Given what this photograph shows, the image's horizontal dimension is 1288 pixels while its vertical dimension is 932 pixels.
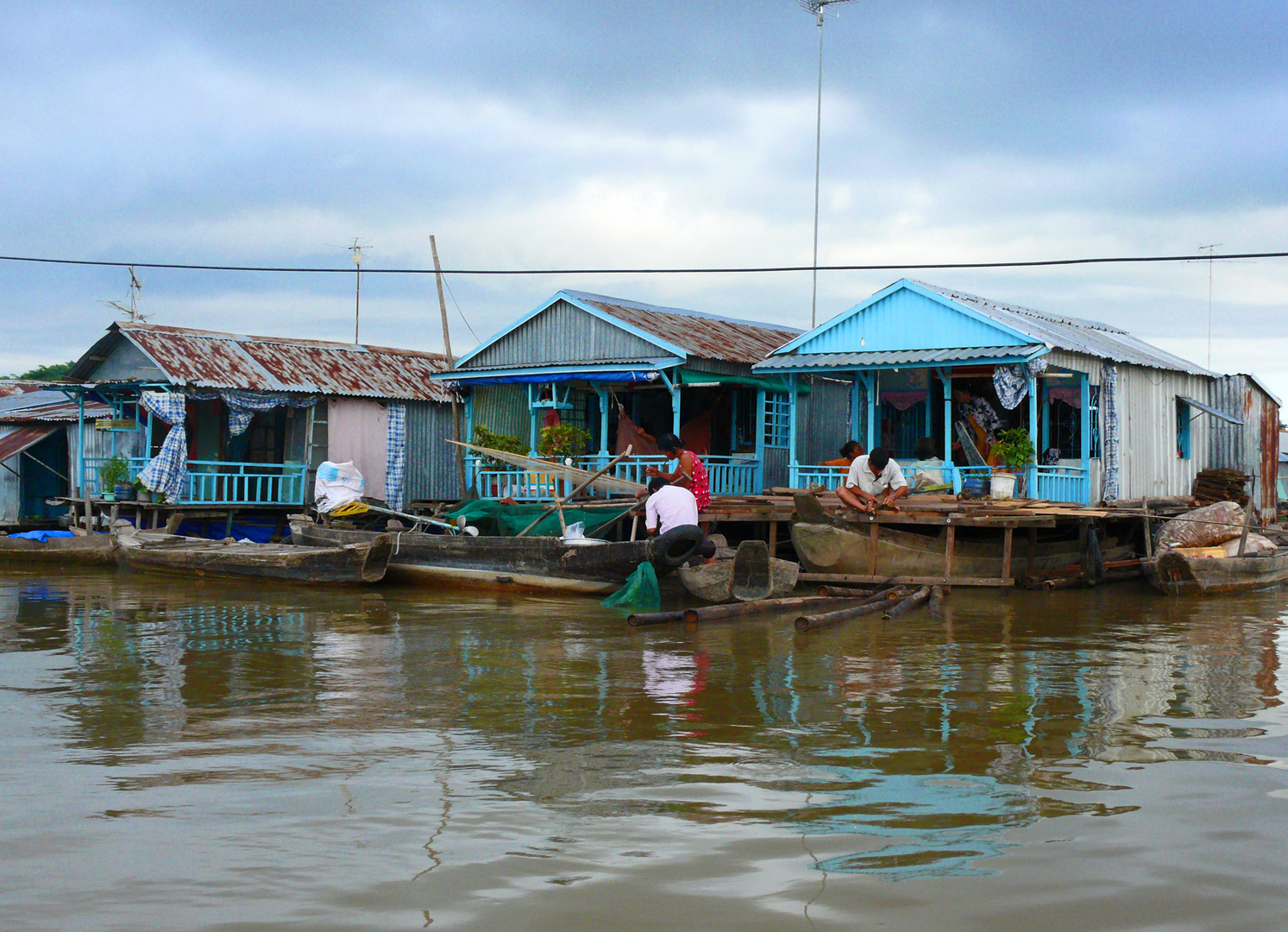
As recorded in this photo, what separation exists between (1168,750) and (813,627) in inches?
188

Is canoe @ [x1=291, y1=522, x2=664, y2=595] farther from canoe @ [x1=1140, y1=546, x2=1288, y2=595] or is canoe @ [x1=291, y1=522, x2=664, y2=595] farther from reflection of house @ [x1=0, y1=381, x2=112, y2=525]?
reflection of house @ [x1=0, y1=381, x2=112, y2=525]

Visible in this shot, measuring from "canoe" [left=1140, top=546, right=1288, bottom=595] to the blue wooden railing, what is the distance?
14.3m

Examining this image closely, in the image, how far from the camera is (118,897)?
404cm

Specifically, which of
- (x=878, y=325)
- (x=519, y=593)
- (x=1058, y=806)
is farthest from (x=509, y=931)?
(x=878, y=325)

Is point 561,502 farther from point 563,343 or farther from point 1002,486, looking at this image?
point 1002,486

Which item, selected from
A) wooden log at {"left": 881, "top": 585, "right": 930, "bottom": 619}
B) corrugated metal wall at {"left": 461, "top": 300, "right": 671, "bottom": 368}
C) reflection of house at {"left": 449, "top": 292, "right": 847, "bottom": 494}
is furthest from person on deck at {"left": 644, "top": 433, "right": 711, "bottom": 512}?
corrugated metal wall at {"left": 461, "top": 300, "right": 671, "bottom": 368}

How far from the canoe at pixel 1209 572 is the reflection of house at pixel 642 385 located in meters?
6.72

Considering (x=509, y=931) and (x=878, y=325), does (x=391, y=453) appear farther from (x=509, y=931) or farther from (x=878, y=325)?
(x=509, y=931)

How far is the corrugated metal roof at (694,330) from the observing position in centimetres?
1858

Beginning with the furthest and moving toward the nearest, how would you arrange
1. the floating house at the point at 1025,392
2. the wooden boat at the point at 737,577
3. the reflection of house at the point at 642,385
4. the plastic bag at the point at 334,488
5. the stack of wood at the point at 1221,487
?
the stack of wood at the point at 1221,487 < the reflection of house at the point at 642,385 < the plastic bag at the point at 334,488 < the floating house at the point at 1025,392 < the wooden boat at the point at 737,577

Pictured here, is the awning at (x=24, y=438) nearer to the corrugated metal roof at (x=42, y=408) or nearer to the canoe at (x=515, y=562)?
the corrugated metal roof at (x=42, y=408)

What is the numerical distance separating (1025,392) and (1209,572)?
3354 millimetres

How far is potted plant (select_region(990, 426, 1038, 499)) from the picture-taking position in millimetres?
15508

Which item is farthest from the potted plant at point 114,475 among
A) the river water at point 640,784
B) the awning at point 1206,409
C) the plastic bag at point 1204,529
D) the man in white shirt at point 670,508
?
the awning at point 1206,409
